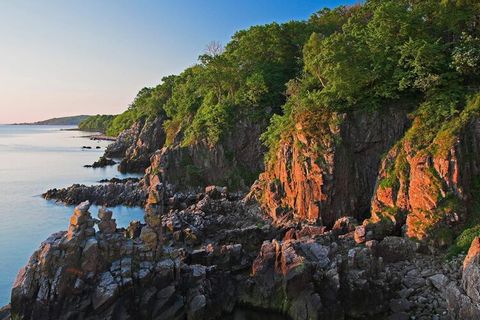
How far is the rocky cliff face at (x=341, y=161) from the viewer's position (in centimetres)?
3812

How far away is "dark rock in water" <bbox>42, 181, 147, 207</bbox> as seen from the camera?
57.5 m

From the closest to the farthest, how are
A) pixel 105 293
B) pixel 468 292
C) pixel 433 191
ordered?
pixel 468 292 < pixel 105 293 < pixel 433 191

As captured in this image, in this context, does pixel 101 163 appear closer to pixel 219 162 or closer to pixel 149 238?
pixel 219 162

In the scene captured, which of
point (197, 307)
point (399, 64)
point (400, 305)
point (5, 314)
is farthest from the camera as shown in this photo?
point (399, 64)

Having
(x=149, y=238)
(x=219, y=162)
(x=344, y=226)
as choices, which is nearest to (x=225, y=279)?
(x=149, y=238)

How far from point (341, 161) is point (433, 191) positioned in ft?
29.4

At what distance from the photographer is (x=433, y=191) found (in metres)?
31.3

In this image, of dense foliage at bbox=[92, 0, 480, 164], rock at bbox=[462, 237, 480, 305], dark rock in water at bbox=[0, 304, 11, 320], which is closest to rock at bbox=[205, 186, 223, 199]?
dense foliage at bbox=[92, 0, 480, 164]

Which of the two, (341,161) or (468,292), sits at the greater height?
(341,161)

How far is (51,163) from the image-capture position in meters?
99.7

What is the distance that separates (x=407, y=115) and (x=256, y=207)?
17.0 meters

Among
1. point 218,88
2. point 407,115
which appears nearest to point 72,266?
point 407,115

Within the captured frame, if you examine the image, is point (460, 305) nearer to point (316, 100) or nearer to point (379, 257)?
point (379, 257)

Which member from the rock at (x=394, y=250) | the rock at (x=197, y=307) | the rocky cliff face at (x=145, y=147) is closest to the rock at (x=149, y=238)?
the rock at (x=197, y=307)
